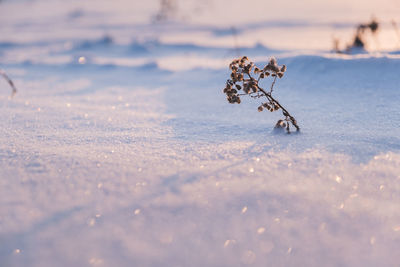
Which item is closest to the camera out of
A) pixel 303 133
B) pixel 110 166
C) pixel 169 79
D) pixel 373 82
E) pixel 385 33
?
pixel 110 166

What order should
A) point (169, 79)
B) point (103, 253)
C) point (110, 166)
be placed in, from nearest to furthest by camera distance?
point (103, 253), point (110, 166), point (169, 79)

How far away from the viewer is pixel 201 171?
1466 mm

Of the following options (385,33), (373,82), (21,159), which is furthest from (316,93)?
(385,33)

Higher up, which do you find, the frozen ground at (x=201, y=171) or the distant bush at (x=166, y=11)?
the distant bush at (x=166, y=11)

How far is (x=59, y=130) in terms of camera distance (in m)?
1.94

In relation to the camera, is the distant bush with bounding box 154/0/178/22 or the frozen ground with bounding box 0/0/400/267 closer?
the frozen ground with bounding box 0/0/400/267

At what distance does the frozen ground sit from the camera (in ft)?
3.65

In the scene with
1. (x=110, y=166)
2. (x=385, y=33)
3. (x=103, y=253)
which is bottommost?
(x=103, y=253)

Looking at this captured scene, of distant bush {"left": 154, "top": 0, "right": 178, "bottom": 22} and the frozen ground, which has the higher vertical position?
distant bush {"left": 154, "top": 0, "right": 178, "bottom": 22}

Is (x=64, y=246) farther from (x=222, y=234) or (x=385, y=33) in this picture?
(x=385, y=33)

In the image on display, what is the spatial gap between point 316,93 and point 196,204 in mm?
1629

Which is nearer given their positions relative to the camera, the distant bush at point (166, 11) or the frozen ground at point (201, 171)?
the frozen ground at point (201, 171)

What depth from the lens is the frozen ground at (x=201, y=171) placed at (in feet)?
3.65

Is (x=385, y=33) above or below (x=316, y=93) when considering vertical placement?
above
